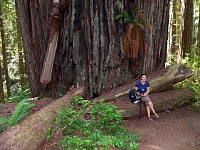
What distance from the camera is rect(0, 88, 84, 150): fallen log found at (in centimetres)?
439

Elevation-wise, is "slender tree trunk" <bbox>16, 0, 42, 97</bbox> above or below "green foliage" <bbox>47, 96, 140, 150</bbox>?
above

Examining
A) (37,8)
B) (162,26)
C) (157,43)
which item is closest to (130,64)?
(157,43)

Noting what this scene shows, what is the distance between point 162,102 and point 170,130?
1.24 meters

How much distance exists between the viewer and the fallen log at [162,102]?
20.9 feet

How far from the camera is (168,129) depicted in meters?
5.96

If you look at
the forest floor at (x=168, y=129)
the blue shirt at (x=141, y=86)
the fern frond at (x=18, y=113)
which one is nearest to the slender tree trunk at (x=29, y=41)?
the forest floor at (x=168, y=129)

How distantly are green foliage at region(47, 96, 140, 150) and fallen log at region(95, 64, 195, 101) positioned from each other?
87 cm

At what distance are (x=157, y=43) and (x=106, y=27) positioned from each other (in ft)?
5.98

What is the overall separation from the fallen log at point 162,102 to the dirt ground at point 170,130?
19 centimetres

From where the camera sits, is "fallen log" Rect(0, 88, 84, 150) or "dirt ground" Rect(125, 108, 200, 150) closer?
"fallen log" Rect(0, 88, 84, 150)

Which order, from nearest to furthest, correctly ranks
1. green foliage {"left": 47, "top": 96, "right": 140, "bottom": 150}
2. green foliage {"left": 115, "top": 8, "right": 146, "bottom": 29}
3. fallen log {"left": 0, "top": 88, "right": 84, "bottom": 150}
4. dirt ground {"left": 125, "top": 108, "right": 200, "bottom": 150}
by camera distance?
1. fallen log {"left": 0, "top": 88, "right": 84, "bottom": 150}
2. green foliage {"left": 47, "top": 96, "right": 140, "bottom": 150}
3. dirt ground {"left": 125, "top": 108, "right": 200, "bottom": 150}
4. green foliage {"left": 115, "top": 8, "right": 146, "bottom": 29}

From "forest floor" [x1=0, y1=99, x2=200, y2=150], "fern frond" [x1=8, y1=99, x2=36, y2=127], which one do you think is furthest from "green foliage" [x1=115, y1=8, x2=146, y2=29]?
"fern frond" [x1=8, y1=99, x2=36, y2=127]

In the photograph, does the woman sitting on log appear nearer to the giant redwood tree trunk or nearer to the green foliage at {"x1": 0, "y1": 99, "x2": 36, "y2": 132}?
the giant redwood tree trunk

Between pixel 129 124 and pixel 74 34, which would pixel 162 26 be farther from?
pixel 129 124
